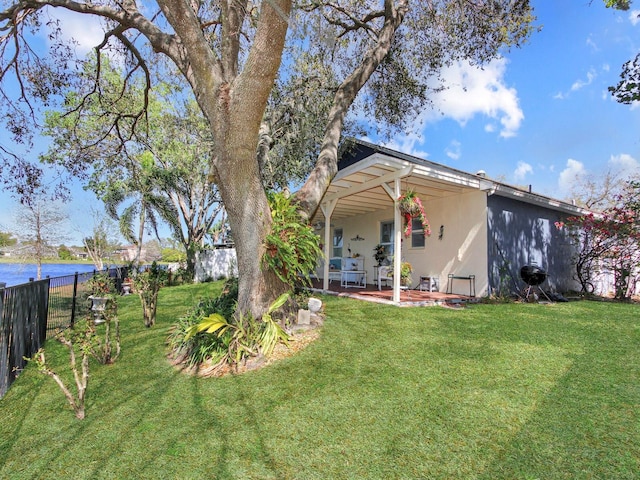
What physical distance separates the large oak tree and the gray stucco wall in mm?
4113

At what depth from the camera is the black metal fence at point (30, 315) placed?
3.84 m

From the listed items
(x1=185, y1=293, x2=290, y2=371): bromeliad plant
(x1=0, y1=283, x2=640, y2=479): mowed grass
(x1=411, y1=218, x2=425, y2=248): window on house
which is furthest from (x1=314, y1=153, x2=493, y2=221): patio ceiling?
(x1=185, y1=293, x2=290, y2=371): bromeliad plant

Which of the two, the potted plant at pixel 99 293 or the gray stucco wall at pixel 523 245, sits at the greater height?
the gray stucco wall at pixel 523 245

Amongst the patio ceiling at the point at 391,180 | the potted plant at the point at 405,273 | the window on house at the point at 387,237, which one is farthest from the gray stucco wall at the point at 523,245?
the window on house at the point at 387,237

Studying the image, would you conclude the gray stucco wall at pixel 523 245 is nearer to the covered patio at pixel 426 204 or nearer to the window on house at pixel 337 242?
the covered patio at pixel 426 204

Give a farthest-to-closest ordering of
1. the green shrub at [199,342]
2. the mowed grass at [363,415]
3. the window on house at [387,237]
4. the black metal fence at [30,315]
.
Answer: the window on house at [387,237] → the green shrub at [199,342] → the black metal fence at [30,315] → the mowed grass at [363,415]

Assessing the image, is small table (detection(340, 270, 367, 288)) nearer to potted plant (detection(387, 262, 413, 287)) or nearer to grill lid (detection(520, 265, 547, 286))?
potted plant (detection(387, 262, 413, 287))

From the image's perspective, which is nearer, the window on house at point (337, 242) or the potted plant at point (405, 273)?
the potted plant at point (405, 273)

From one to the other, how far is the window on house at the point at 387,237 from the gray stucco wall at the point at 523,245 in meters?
3.52

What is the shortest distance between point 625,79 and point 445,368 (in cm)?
823

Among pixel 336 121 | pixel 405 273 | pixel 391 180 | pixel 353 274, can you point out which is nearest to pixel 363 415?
pixel 336 121

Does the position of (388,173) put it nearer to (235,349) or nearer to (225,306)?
(225,306)

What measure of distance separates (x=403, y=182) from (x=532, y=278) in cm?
404

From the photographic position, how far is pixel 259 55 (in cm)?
371
